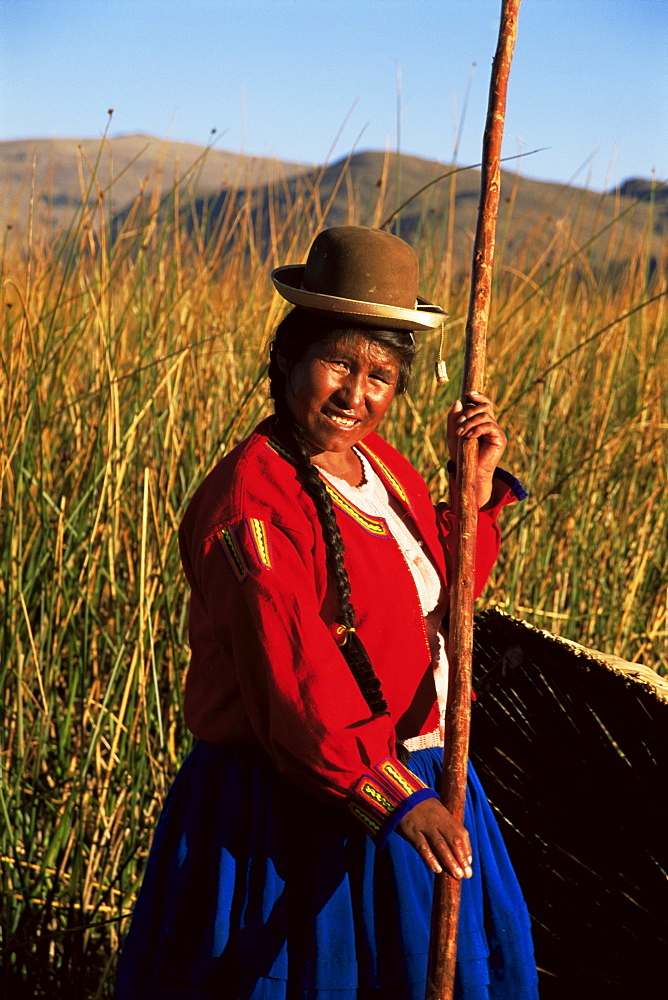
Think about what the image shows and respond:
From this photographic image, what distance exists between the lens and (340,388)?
44.4 inches

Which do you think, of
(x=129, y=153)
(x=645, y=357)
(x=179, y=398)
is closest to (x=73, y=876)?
(x=179, y=398)

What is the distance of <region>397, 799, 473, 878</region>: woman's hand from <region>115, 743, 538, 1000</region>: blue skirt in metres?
0.19

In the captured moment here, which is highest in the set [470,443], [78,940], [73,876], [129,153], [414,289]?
[129,153]

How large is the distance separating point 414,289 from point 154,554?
1035mm

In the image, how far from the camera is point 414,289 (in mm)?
1138

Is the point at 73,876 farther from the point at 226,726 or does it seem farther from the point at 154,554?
the point at 226,726

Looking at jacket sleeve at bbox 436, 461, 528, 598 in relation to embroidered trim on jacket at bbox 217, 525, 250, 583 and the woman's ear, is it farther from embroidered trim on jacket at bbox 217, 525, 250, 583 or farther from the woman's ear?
embroidered trim on jacket at bbox 217, 525, 250, 583

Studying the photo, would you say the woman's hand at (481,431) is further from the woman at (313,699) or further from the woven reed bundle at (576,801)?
the woven reed bundle at (576,801)

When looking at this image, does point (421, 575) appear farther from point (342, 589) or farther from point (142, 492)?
point (142, 492)

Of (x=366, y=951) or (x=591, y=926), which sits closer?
(x=366, y=951)

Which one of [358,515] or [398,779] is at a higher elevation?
[358,515]

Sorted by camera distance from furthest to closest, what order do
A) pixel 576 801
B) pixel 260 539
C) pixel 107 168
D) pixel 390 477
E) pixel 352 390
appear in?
pixel 107 168 < pixel 576 801 < pixel 390 477 < pixel 352 390 < pixel 260 539

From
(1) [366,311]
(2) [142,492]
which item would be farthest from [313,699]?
(2) [142,492]

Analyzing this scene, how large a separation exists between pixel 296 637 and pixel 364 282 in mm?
393
